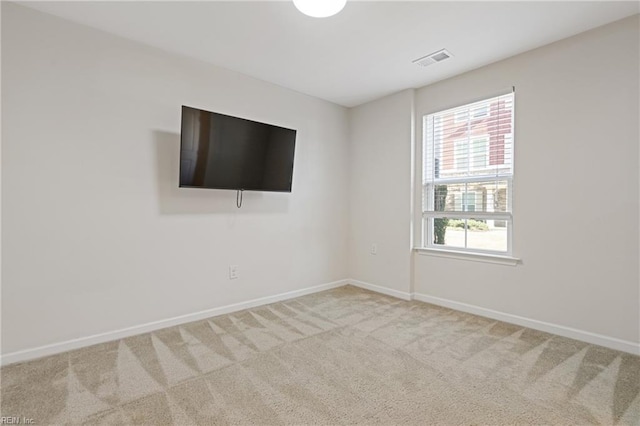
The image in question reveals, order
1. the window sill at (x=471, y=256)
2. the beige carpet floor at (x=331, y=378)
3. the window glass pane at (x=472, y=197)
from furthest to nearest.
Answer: the window glass pane at (x=472, y=197) → the window sill at (x=471, y=256) → the beige carpet floor at (x=331, y=378)

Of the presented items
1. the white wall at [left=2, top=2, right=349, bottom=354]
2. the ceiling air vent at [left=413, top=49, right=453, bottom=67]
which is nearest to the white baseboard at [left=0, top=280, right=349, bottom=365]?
the white wall at [left=2, top=2, right=349, bottom=354]

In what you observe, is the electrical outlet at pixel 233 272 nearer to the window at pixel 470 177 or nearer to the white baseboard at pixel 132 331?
the white baseboard at pixel 132 331

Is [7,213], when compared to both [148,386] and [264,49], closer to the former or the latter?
[148,386]

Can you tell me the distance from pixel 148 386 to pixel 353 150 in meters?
3.42

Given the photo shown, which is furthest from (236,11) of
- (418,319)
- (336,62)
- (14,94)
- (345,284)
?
(345,284)

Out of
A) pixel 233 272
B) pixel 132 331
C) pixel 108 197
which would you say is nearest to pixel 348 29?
pixel 108 197

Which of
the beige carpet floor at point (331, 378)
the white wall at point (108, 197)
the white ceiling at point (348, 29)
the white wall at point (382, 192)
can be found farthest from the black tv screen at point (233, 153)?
the beige carpet floor at point (331, 378)

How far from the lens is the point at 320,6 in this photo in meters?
1.91

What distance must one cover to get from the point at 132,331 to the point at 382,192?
295 cm

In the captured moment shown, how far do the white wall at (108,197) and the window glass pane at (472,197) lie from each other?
185 centimetres

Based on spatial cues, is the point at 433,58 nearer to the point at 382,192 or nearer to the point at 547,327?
the point at 382,192

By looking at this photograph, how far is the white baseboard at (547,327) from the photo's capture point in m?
2.31

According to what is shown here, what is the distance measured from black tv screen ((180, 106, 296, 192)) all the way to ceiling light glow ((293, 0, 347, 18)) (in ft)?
4.10

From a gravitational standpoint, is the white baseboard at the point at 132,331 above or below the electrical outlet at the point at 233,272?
below
